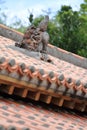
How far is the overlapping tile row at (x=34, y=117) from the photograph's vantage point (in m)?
3.75

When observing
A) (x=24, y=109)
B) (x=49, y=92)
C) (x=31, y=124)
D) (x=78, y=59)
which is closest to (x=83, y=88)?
(x=49, y=92)

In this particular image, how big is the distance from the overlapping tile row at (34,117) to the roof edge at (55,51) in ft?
13.7

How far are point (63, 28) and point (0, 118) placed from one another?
13517 millimetres

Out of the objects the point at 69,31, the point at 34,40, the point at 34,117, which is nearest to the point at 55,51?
the point at 34,40

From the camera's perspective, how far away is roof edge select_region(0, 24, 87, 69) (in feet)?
30.4

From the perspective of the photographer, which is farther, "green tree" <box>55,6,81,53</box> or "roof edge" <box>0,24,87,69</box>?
"green tree" <box>55,6,81,53</box>

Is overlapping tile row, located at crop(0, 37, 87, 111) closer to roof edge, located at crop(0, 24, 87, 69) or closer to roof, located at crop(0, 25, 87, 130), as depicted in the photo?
roof, located at crop(0, 25, 87, 130)

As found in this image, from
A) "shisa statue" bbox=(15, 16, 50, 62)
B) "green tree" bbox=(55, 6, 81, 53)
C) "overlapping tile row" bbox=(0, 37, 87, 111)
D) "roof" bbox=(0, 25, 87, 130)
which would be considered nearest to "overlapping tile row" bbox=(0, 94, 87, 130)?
"roof" bbox=(0, 25, 87, 130)

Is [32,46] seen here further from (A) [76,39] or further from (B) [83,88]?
(A) [76,39]

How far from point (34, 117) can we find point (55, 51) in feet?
18.4

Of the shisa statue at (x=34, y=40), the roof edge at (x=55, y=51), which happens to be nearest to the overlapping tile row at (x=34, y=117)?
the shisa statue at (x=34, y=40)

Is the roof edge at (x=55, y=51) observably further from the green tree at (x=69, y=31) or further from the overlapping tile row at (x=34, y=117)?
the green tree at (x=69, y=31)

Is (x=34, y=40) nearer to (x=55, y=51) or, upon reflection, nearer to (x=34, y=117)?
(x=55, y=51)

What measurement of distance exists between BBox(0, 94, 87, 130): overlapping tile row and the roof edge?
13.7 ft
